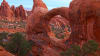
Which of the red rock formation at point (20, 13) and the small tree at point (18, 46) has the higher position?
the red rock formation at point (20, 13)

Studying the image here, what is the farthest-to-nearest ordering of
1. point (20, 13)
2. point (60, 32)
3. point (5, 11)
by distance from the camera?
point (20, 13)
point (5, 11)
point (60, 32)

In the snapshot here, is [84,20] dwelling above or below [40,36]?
above

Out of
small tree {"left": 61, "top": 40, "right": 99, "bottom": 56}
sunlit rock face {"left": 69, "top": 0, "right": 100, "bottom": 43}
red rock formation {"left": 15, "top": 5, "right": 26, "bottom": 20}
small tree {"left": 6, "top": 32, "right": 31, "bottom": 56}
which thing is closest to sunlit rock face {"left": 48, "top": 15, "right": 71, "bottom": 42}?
sunlit rock face {"left": 69, "top": 0, "right": 100, "bottom": 43}

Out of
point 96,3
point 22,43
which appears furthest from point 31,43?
point 96,3

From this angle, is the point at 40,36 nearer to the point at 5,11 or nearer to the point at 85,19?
the point at 85,19

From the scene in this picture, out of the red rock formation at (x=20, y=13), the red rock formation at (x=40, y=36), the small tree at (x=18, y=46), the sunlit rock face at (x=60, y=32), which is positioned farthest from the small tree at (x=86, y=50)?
the red rock formation at (x=20, y=13)

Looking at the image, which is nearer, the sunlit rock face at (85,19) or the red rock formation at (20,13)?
the sunlit rock face at (85,19)

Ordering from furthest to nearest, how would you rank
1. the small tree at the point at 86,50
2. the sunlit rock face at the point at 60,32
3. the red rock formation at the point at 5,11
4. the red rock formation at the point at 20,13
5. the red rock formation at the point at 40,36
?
1. the red rock formation at the point at 20,13
2. the red rock formation at the point at 5,11
3. the sunlit rock face at the point at 60,32
4. the red rock formation at the point at 40,36
5. the small tree at the point at 86,50

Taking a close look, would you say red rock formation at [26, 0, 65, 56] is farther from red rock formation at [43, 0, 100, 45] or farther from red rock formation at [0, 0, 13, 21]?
red rock formation at [0, 0, 13, 21]

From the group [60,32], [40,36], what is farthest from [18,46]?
[60,32]

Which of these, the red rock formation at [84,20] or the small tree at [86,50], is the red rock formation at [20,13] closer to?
the red rock formation at [84,20]

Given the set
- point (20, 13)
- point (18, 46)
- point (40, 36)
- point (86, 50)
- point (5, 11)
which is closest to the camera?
point (86, 50)

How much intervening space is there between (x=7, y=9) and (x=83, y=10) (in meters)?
59.1

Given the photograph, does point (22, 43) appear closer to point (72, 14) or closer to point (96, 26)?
point (72, 14)
